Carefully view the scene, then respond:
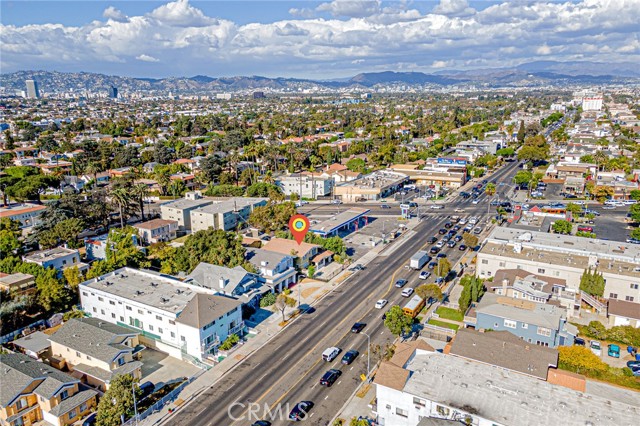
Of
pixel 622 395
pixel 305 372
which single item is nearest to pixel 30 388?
pixel 305 372

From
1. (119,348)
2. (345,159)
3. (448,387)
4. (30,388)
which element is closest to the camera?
(448,387)

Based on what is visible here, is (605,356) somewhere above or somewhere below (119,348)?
below

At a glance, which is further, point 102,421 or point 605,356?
point 605,356

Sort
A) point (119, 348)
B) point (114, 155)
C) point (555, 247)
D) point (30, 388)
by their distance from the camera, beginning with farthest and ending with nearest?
point (114, 155), point (555, 247), point (119, 348), point (30, 388)

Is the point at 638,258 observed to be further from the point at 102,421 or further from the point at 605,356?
the point at 102,421

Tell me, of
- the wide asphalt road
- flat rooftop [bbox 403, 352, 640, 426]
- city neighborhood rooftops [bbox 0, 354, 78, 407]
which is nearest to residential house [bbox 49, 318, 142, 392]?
city neighborhood rooftops [bbox 0, 354, 78, 407]

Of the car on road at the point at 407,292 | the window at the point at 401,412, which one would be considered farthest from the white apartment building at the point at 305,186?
the window at the point at 401,412

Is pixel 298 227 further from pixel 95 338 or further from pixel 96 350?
pixel 96 350
